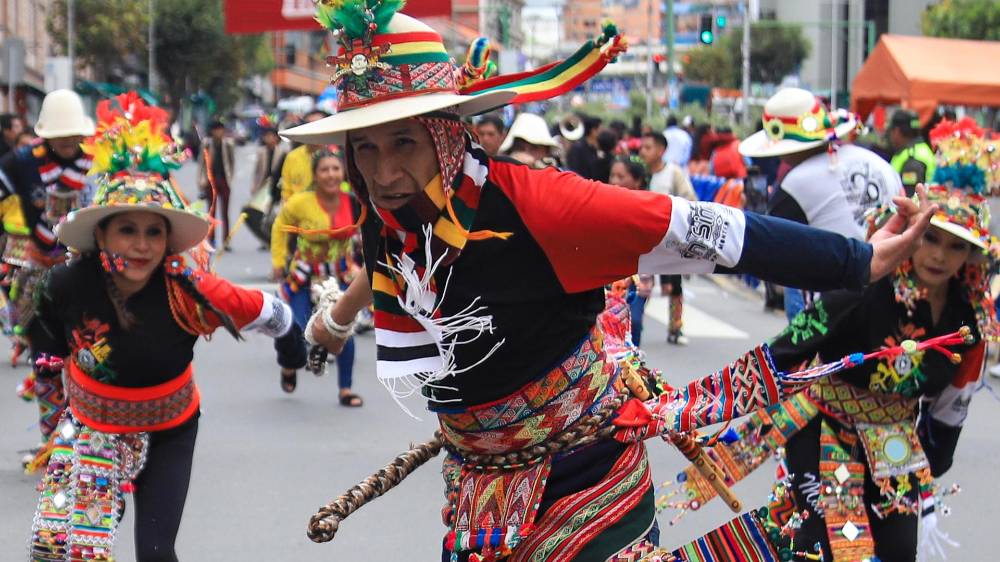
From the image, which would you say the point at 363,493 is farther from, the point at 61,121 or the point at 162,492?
the point at 61,121

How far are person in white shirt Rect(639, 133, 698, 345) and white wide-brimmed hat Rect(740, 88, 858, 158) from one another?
12.9 ft

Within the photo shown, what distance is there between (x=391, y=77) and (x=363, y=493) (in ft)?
3.68

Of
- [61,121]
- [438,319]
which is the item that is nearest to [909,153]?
[61,121]

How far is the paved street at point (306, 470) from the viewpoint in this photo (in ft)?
Result: 21.6

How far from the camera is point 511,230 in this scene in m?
3.28

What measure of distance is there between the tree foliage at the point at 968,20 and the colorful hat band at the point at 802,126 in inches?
1478

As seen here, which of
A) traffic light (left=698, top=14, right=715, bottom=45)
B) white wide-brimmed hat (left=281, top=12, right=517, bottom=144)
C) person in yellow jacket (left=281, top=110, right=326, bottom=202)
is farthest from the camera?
traffic light (left=698, top=14, right=715, bottom=45)

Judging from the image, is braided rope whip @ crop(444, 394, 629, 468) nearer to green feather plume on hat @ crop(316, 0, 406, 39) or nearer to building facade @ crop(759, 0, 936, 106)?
green feather plume on hat @ crop(316, 0, 406, 39)

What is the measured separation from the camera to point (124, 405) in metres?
4.83

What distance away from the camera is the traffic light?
29.4m

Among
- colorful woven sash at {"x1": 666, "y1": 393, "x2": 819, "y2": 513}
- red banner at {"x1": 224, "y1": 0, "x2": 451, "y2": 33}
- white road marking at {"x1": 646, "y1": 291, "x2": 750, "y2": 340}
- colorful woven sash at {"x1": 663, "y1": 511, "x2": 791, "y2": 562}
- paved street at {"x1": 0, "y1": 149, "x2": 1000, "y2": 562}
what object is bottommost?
white road marking at {"x1": 646, "y1": 291, "x2": 750, "y2": 340}

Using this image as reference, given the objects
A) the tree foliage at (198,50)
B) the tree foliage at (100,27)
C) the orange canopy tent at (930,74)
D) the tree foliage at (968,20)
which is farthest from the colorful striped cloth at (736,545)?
the tree foliage at (198,50)

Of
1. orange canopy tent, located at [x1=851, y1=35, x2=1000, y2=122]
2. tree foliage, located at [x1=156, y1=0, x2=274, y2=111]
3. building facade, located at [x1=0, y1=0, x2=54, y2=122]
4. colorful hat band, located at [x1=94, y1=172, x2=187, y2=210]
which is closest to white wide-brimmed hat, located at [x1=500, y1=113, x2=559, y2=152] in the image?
colorful hat band, located at [x1=94, y1=172, x2=187, y2=210]

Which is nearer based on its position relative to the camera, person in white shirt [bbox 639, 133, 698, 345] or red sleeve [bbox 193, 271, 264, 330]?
red sleeve [bbox 193, 271, 264, 330]
